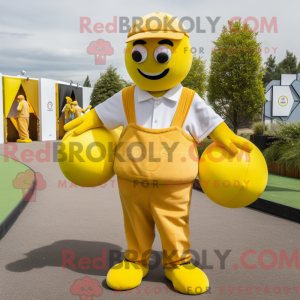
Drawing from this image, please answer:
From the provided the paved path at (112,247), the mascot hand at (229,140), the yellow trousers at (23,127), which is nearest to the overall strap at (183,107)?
the mascot hand at (229,140)

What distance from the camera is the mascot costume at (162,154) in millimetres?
2793

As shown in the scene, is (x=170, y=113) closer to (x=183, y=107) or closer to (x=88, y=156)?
(x=183, y=107)

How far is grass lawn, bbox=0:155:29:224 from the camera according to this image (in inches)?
199

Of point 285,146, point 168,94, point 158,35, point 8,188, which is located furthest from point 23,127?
point 158,35

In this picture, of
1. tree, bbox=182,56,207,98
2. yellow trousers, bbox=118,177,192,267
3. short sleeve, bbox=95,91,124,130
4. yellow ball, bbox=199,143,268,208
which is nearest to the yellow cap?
short sleeve, bbox=95,91,124,130

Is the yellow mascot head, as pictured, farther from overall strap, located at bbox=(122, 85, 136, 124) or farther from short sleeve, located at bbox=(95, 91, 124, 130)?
short sleeve, located at bbox=(95, 91, 124, 130)

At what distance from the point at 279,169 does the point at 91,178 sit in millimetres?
6959

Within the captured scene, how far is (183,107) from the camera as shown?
291cm

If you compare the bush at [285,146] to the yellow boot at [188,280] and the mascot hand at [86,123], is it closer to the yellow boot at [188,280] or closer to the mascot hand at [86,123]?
the yellow boot at [188,280]

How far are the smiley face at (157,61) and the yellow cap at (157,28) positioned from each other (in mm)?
48

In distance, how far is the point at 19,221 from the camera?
4.75 metres

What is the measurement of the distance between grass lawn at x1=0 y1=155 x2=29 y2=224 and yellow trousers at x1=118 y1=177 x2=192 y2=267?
223cm

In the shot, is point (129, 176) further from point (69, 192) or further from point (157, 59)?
point (69, 192)

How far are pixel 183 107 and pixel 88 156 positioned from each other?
946mm
